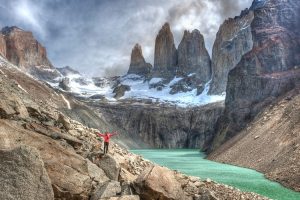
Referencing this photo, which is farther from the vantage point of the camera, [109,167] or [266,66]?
[266,66]

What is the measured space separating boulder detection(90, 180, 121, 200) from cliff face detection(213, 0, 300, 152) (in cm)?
7446

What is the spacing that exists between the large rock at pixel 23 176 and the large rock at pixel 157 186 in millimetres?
4441

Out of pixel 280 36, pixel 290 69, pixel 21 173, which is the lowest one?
pixel 21 173

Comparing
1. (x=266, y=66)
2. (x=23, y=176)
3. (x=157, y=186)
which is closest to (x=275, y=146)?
(x=157, y=186)

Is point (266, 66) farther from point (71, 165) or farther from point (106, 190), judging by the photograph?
point (106, 190)

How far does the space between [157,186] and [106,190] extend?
2272mm

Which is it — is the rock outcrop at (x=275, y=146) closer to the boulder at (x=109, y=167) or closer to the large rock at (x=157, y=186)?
the large rock at (x=157, y=186)

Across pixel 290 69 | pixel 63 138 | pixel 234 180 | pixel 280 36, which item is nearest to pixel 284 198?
pixel 234 180

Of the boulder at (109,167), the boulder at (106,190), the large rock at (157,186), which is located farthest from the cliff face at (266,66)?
the boulder at (106,190)

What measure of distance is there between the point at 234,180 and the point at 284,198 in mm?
11497

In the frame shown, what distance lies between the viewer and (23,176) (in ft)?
50.5

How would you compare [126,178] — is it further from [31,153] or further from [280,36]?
[280,36]

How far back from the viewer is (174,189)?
19.7m

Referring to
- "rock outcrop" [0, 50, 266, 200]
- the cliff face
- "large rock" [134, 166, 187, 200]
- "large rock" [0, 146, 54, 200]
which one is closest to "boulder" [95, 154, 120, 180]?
"rock outcrop" [0, 50, 266, 200]
